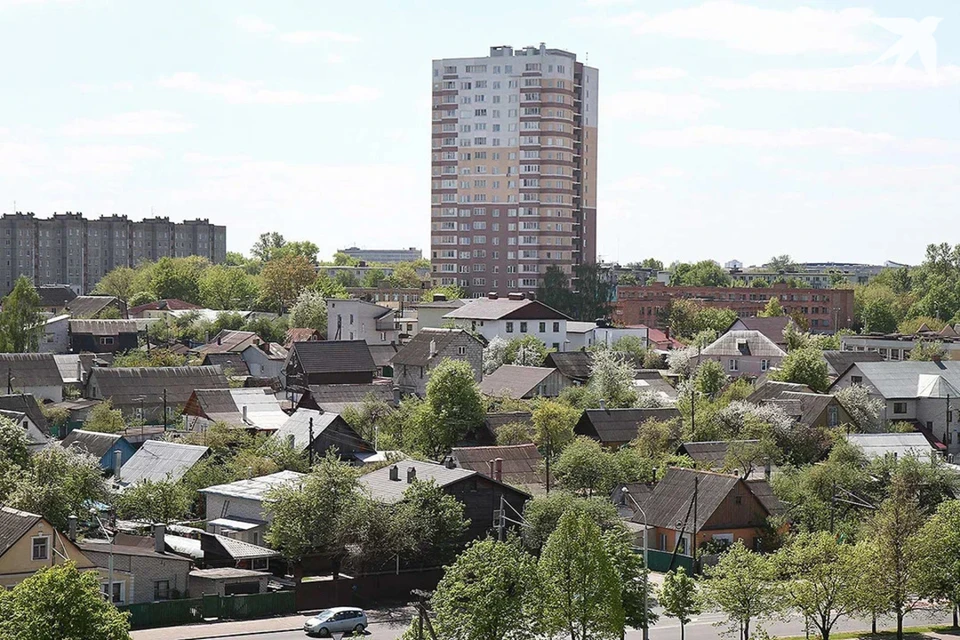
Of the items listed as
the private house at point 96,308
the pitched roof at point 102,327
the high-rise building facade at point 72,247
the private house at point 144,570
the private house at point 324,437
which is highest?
the high-rise building facade at point 72,247

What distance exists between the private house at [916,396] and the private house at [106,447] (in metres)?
35.2

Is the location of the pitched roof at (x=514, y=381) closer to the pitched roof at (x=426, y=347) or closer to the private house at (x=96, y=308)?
the pitched roof at (x=426, y=347)

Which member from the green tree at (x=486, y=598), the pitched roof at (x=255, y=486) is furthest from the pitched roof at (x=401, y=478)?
the green tree at (x=486, y=598)

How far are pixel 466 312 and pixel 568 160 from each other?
55.0 metres

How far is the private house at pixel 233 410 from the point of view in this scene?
209ft

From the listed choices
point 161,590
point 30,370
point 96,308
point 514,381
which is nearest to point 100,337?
point 96,308

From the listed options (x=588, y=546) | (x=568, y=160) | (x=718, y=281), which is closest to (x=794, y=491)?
(x=588, y=546)

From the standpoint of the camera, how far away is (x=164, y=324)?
108m

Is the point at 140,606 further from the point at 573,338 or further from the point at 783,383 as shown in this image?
the point at 573,338

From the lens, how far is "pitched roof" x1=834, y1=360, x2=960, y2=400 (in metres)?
67.9

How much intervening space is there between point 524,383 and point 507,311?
51.5 feet

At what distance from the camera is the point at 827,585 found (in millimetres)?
36625

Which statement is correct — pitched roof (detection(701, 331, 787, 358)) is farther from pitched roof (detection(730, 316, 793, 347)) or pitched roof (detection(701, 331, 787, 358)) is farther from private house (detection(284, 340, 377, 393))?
private house (detection(284, 340, 377, 393))

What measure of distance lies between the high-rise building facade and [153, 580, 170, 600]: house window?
140954mm
